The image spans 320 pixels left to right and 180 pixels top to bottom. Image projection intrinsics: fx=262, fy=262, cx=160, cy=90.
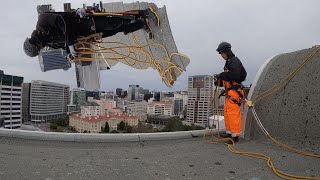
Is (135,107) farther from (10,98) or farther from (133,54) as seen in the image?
(133,54)

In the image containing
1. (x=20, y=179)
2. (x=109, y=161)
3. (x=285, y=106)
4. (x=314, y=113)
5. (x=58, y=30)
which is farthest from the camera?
(x=58, y=30)

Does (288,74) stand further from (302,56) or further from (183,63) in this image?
(183,63)

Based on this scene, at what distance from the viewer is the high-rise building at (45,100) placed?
67.9 meters

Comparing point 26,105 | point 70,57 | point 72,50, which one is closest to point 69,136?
point 70,57

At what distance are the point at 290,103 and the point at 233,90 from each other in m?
0.88

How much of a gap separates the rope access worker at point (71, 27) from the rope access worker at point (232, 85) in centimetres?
148

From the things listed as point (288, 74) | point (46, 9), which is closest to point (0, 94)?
point (46, 9)


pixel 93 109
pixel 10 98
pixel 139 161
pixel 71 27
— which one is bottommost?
pixel 93 109

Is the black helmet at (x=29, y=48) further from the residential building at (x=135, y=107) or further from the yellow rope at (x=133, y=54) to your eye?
the residential building at (x=135, y=107)

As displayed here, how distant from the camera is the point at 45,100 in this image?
227ft

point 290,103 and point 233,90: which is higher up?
point 233,90

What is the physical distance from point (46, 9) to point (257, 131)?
424 centimetres

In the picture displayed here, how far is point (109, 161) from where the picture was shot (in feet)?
10.3

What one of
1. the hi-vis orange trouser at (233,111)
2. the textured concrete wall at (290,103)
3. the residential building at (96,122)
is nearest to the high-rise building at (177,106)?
the residential building at (96,122)
